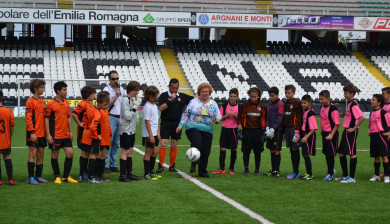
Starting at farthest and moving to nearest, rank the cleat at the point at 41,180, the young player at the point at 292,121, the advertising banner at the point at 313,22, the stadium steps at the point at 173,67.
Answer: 1. the advertising banner at the point at 313,22
2. the stadium steps at the point at 173,67
3. the young player at the point at 292,121
4. the cleat at the point at 41,180

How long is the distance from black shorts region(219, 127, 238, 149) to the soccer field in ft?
2.48

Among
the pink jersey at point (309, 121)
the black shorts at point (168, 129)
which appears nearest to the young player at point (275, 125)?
the pink jersey at point (309, 121)

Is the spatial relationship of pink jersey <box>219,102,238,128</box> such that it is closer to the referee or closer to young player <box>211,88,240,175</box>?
young player <box>211,88,240,175</box>

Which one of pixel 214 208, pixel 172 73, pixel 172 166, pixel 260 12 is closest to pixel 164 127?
pixel 172 166

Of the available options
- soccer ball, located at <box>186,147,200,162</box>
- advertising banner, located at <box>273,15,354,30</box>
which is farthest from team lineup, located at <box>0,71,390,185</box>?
advertising banner, located at <box>273,15,354,30</box>

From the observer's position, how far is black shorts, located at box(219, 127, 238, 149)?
11305 millimetres

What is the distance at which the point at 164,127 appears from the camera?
11.2 metres

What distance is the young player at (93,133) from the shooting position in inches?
375

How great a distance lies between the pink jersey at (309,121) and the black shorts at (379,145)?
3.59 feet

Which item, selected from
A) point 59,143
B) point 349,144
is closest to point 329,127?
point 349,144

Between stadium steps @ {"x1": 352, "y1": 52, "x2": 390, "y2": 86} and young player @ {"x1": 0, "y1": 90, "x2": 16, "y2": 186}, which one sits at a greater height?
stadium steps @ {"x1": 352, "y1": 52, "x2": 390, "y2": 86}

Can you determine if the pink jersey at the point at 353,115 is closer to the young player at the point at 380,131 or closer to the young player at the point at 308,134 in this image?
the young player at the point at 380,131

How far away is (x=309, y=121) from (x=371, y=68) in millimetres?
33270

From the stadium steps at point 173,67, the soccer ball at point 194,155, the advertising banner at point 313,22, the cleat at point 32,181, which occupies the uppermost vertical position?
the advertising banner at point 313,22
